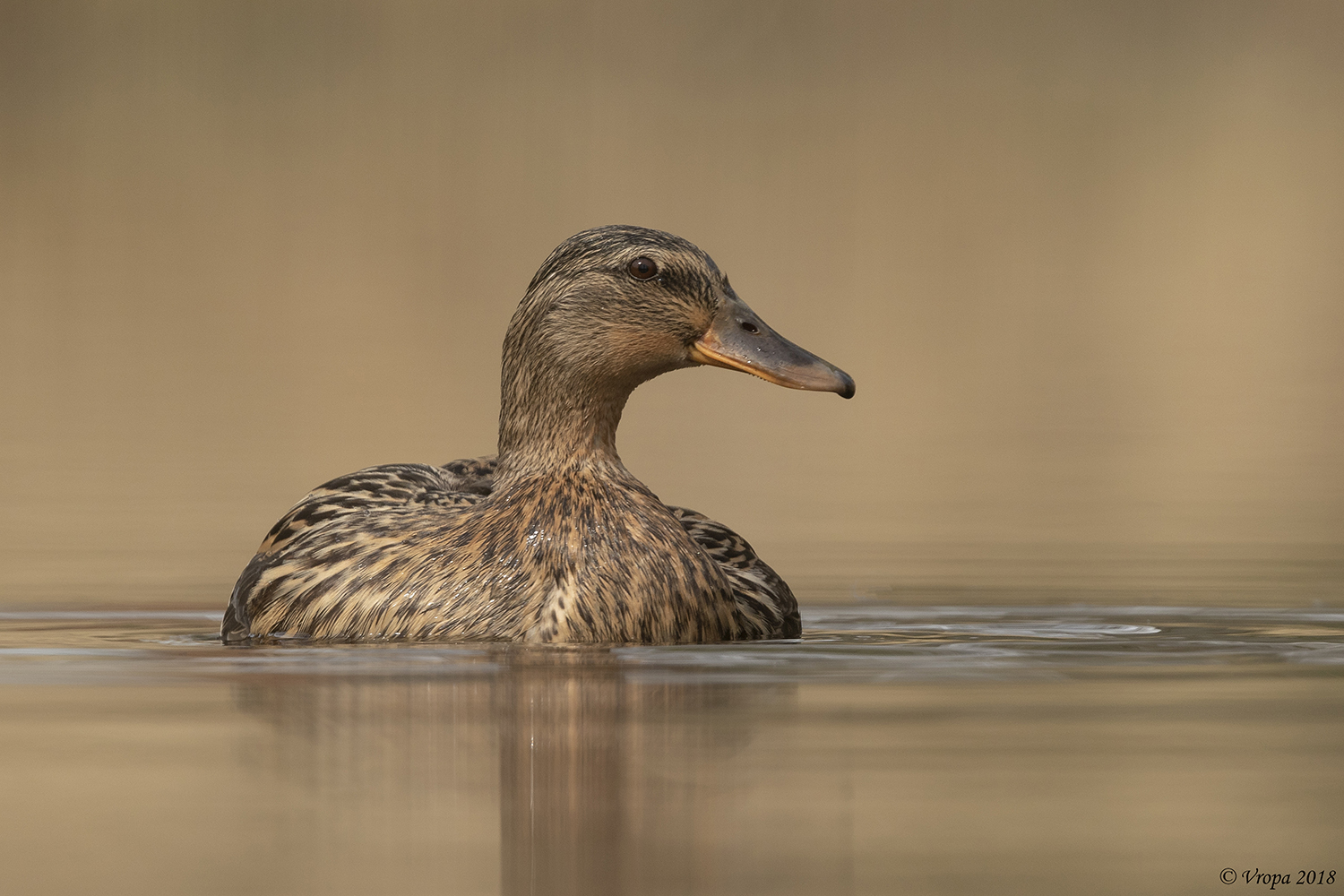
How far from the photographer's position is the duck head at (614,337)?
873cm

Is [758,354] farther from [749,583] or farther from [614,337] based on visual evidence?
[749,583]

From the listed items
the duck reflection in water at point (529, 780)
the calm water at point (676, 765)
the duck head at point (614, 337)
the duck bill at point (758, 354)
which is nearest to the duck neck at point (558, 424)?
Answer: the duck head at point (614, 337)

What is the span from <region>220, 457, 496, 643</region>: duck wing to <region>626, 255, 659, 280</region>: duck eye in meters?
1.00

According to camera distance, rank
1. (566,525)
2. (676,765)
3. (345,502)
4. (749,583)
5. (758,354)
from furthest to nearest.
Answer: (345,502)
(749,583)
(758,354)
(566,525)
(676,765)

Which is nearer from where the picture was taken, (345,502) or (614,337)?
(614,337)

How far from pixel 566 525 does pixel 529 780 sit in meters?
2.86

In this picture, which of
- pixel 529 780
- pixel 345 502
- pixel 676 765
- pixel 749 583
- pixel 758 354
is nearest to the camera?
pixel 529 780

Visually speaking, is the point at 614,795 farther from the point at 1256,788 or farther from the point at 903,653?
the point at 903,653

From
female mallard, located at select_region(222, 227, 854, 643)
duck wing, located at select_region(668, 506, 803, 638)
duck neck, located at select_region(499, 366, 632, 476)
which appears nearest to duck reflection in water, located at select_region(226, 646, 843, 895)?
female mallard, located at select_region(222, 227, 854, 643)

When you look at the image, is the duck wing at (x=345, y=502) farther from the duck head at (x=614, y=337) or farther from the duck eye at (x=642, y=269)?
the duck eye at (x=642, y=269)

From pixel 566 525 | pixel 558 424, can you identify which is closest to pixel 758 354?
pixel 558 424

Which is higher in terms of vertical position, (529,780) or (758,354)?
(758,354)

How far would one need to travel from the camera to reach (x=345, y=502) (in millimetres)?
9117

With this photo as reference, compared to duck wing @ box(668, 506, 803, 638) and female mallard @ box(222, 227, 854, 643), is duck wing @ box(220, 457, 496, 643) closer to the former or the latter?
female mallard @ box(222, 227, 854, 643)
